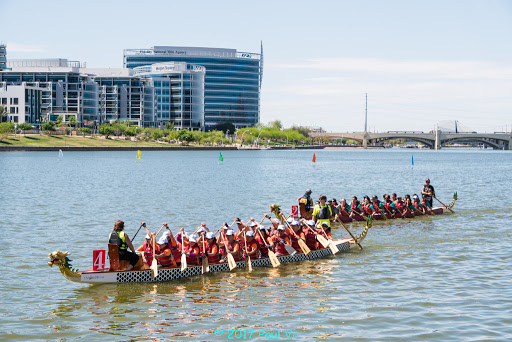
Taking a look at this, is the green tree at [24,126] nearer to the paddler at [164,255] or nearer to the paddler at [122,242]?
the paddler at [164,255]

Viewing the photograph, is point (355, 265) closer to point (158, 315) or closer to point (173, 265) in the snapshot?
point (173, 265)

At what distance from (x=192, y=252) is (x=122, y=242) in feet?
10.00

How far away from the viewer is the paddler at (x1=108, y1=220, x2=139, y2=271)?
20.7 meters

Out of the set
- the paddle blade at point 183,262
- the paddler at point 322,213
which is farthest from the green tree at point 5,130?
the paddle blade at point 183,262

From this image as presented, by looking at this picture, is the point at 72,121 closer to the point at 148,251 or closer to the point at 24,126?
the point at 24,126

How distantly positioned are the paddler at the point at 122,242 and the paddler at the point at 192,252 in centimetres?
208

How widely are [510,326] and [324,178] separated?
66704mm

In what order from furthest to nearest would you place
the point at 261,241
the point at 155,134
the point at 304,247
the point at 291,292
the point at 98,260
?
the point at 155,134 → the point at 304,247 → the point at 261,241 → the point at 291,292 → the point at 98,260

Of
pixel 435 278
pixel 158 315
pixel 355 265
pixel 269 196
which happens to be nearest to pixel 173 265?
pixel 158 315

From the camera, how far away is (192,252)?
2303cm

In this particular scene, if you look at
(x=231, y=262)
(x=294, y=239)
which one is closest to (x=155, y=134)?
(x=294, y=239)

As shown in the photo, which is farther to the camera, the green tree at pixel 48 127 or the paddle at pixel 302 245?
the green tree at pixel 48 127

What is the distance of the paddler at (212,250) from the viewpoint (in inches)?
923

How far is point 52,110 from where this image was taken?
19750 cm
